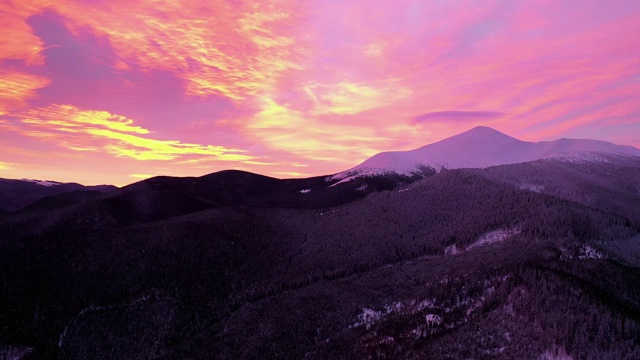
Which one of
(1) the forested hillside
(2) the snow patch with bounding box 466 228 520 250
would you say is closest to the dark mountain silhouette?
(1) the forested hillside

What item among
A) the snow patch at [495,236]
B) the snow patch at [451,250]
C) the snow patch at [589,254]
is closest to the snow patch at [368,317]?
the snow patch at [451,250]

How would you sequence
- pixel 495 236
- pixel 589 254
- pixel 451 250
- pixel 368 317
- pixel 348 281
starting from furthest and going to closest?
pixel 451 250
pixel 495 236
pixel 348 281
pixel 368 317
pixel 589 254

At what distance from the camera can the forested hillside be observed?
1502 inches

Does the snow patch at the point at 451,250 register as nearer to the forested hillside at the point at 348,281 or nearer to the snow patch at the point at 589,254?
the forested hillside at the point at 348,281

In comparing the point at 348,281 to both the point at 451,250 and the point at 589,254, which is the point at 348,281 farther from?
the point at 589,254

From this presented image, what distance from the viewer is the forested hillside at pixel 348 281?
3816cm

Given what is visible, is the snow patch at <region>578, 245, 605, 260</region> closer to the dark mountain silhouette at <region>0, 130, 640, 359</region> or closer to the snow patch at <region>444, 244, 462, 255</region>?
the dark mountain silhouette at <region>0, 130, 640, 359</region>

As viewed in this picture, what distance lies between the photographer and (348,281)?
3068 inches

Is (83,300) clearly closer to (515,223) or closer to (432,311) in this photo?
(432,311)

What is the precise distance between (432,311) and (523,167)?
15480 centimetres

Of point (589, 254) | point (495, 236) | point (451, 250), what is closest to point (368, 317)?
point (451, 250)

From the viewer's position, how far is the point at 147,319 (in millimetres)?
72125

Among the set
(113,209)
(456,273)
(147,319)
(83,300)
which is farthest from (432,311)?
(113,209)

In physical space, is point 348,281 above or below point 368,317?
above
